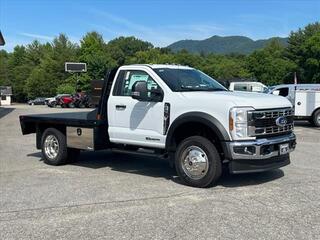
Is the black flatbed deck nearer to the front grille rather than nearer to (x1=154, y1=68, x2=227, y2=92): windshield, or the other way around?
(x1=154, y1=68, x2=227, y2=92): windshield

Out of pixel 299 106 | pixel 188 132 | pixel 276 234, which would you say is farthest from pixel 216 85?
pixel 299 106

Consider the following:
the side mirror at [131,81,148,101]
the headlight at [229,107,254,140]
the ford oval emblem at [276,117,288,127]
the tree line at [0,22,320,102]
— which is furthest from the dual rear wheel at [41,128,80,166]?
the tree line at [0,22,320,102]

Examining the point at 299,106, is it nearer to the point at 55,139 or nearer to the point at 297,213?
the point at 55,139

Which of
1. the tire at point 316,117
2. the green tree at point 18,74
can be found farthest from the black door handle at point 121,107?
the green tree at point 18,74

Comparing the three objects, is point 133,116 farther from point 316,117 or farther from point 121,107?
point 316,117

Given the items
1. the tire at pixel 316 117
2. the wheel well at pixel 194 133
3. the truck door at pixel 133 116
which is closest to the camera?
the wheel well at pixel 194 133

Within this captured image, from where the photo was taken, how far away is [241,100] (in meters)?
7.89

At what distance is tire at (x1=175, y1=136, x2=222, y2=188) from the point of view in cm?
796

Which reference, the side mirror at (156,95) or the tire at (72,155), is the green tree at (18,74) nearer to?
the tire at (72,155)

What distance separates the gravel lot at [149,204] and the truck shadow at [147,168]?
2 cm

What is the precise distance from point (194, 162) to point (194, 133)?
1.99ft

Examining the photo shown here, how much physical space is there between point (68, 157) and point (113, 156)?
4.93ft

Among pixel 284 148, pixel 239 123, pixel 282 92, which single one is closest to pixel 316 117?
pixel 282 92

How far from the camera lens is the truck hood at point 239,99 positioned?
786cm
